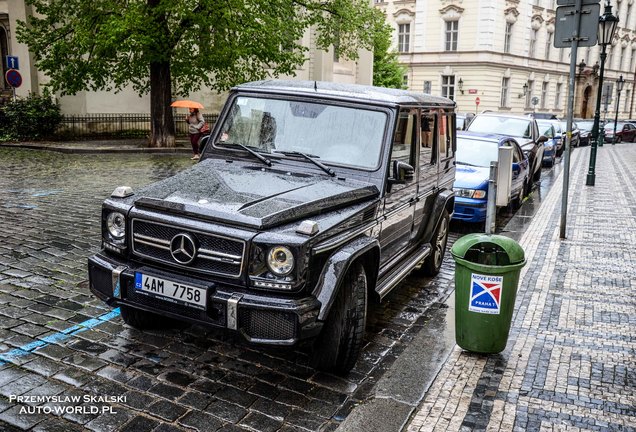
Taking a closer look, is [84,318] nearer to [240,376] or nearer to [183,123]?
[240,376]

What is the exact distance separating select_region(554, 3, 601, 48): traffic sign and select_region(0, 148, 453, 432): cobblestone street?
4.60 m

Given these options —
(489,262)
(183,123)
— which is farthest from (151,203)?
(183,123)

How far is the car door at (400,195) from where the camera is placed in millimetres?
5219

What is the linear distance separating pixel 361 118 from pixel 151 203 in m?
2.03

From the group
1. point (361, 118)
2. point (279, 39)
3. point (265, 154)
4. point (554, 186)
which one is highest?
point (279, 39)

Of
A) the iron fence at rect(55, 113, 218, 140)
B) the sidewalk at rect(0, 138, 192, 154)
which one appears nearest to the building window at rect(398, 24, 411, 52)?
the iron fence at rect(55, 113, 218, 140)

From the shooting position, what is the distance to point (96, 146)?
21.5 m

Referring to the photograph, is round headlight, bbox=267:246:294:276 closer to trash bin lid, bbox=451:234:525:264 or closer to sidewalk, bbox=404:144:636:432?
sidewalk, bbox=404:144:636:432

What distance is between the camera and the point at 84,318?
17.5 ft

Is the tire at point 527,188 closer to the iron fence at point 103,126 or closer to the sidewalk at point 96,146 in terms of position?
the sidewalk at point 96,146

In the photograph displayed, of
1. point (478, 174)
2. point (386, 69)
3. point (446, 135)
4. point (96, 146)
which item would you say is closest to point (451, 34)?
point (386, 69)

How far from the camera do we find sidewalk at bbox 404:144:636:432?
160 inches

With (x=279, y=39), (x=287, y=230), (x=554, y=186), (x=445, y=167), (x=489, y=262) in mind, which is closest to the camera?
(x=287, y=230)

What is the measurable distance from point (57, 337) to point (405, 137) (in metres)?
3.50
